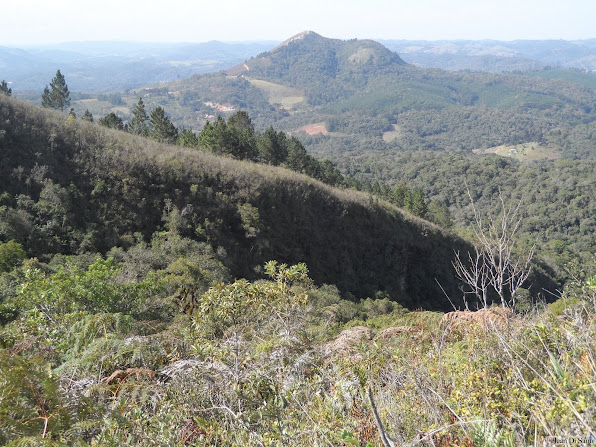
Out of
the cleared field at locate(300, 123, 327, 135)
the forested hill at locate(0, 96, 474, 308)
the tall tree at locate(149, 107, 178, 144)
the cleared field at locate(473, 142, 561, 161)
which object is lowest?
the cleared field at locate(473, 142, 561, 161)

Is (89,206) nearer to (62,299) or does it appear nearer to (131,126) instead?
(62,299)

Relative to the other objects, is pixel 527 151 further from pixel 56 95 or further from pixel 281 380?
pixel 281 380

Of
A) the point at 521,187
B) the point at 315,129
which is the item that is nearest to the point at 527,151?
the point at 521,187

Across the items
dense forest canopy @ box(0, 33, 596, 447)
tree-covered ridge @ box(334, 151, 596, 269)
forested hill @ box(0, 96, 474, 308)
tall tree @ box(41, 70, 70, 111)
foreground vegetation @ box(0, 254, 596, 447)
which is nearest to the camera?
foreground vegetation @ box(0, 254, 596, 447)

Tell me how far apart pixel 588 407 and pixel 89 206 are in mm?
17562

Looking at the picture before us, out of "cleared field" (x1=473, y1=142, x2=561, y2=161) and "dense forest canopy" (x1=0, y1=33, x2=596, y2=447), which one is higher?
"dense forest canopy" (x1=0, y1=33, x2=596, y2=447)

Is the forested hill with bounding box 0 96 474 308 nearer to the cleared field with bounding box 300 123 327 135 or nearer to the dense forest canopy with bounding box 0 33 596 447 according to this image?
the dense forest canopy with bounding box 0 33 596 447

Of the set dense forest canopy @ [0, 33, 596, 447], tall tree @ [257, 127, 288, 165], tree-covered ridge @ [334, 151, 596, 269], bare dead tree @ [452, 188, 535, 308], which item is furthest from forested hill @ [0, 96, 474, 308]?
tree-covered ridge @ [334, 151, 596, 269]

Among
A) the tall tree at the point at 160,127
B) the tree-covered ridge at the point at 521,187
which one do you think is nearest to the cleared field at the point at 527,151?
the tree-covered ridge at the point at 521,187

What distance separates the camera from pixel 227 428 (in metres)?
A: 3.43

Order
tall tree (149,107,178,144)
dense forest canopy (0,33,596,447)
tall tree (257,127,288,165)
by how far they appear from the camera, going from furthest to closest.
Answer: tall tree (257,127,288,165), tall tree (149,107,178,144), dense forest canopy (0,33,596,447)

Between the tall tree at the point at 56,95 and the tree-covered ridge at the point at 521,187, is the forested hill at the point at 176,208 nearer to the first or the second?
the tree-covered ridge at the point at 521,187

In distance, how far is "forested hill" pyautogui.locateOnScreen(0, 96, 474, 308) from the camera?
49.5 feet

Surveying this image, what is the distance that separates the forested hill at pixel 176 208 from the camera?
1509 centimetres
